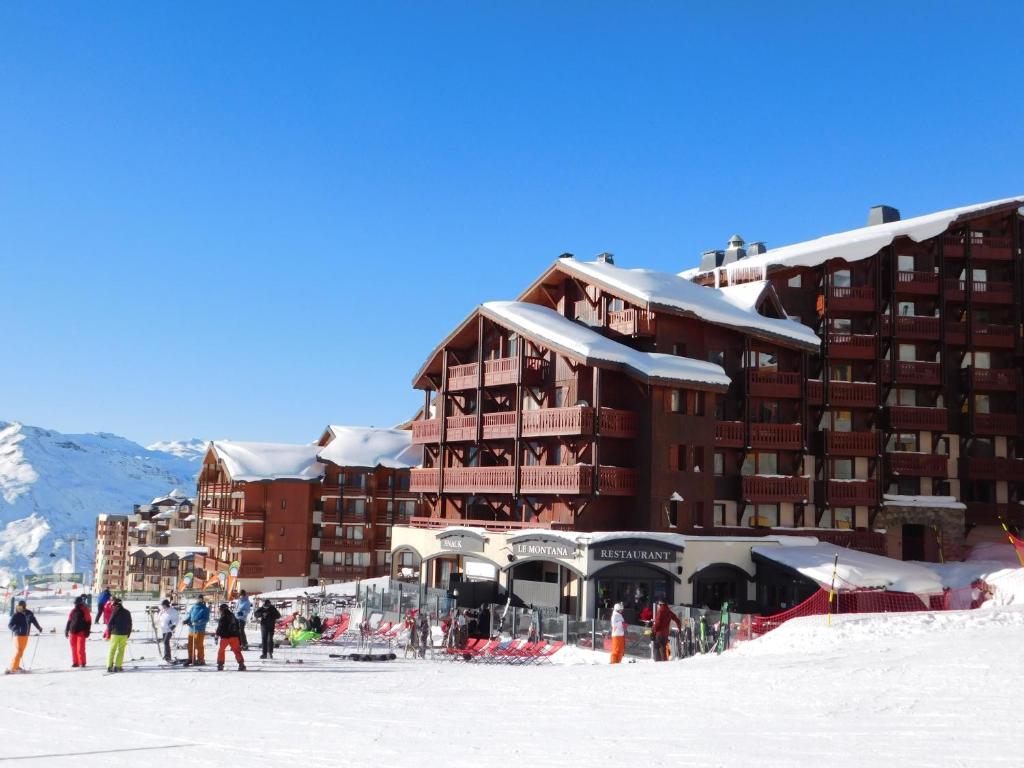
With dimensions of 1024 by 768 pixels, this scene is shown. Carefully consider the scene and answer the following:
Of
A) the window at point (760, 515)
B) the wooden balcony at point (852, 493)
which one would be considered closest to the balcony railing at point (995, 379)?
the wooden balcony at point (852, 493)

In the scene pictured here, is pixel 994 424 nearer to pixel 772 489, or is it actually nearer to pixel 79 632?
pixel 772 489

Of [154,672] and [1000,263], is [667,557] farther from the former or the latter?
[1000,263]

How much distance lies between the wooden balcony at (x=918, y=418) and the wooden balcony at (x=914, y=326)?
363 cm

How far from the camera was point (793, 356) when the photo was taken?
153ft

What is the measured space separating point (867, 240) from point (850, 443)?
32.8 ft

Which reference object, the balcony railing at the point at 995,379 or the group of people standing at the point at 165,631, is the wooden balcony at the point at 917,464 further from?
the group of people standing at the point at 165,631

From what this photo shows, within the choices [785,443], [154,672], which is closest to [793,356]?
[785,443]

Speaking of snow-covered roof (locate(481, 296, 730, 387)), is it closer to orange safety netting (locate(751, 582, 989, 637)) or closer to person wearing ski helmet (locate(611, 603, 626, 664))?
orange safety netting (locate(751, 582, 989, 637))

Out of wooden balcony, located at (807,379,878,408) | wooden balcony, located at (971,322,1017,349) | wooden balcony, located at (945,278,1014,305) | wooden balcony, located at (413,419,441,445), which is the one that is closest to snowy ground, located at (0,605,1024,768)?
wooden balcony, located at (807,379,878,408)

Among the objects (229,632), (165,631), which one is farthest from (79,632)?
(229,632)

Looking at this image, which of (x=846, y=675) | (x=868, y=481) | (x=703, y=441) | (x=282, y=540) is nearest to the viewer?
(x=846, y=675)

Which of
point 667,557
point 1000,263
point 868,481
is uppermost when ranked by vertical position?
point 1000,263

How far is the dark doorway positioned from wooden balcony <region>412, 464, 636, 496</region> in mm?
18433

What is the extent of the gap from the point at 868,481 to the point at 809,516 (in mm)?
3290
